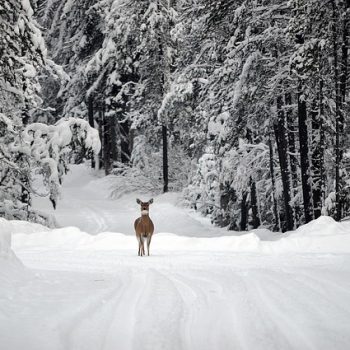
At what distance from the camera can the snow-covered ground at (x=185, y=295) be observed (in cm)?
425

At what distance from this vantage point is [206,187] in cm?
2373

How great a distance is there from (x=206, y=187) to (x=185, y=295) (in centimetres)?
1777

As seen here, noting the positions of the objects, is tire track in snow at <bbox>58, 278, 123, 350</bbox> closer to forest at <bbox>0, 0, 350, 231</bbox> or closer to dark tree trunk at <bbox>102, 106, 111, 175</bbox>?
forest at <bbox>0, 0, 350, 231</bbox>

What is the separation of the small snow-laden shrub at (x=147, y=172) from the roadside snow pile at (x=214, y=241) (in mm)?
15960

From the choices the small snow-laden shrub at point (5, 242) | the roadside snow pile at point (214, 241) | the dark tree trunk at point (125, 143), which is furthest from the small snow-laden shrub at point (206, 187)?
the small snow-laden shrub at point (5, 242)

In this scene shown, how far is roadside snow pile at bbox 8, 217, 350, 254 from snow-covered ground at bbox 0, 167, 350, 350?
1.8 inches

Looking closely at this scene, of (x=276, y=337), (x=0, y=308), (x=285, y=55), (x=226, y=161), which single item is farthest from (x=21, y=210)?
(x=276, y=337)

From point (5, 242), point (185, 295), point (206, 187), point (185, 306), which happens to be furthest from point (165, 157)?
point (185, 306)

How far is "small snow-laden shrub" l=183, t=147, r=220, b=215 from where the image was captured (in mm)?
23312

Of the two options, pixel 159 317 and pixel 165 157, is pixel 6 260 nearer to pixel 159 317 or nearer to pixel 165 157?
pixel 159 317

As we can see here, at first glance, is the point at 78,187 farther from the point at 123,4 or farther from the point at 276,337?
the point at 276,337

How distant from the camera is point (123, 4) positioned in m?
27.8

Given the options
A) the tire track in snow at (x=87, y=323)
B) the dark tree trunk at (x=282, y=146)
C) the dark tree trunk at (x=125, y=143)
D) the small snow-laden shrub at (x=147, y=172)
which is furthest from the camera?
the dark tree trunk at (x=125, y=143)

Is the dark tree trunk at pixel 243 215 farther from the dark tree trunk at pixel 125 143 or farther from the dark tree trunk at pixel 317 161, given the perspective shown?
the dark tree trunk at pixel 125 143
